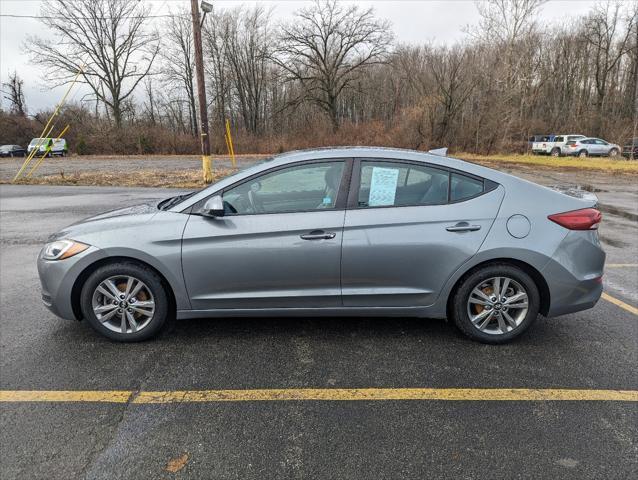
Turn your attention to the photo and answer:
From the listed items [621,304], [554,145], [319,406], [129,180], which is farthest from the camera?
[554,145]

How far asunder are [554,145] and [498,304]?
34.8 metres

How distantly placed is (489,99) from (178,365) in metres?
35.1

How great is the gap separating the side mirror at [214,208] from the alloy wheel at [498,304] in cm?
212

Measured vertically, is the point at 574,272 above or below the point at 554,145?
below

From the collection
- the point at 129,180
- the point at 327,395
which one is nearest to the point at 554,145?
the point at 129,180

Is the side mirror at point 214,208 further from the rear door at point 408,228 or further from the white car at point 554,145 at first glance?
the white car at point 554,145

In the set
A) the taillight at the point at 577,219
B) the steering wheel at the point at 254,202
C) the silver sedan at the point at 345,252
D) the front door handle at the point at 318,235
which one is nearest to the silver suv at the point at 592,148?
the silver sedan at the point at 345,252

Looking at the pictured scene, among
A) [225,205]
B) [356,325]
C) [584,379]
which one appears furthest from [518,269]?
[225,205]

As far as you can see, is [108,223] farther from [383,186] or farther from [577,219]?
[577,219]

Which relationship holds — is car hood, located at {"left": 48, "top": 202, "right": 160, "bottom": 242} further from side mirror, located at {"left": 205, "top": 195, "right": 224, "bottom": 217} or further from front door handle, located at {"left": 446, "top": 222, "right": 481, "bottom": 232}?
front door handle, located at {"left": 446, "top": 222, "right": 481, "bottom": 232}

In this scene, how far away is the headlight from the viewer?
342cm

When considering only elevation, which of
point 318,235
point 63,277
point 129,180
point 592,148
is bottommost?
point 129,180

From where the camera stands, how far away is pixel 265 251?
3.36 metres

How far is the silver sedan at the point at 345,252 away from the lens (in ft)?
11.0
